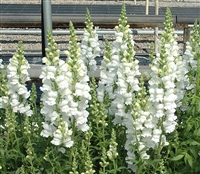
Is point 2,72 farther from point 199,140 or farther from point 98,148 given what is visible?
point 199,140

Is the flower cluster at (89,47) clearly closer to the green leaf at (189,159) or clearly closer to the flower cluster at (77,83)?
the flower cluster at (77,83)

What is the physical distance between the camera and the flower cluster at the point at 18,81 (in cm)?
232

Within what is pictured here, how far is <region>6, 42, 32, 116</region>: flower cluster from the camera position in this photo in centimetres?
232

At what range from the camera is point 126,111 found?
2258 mm

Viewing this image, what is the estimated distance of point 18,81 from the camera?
93.7 inches

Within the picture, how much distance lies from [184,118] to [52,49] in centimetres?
86

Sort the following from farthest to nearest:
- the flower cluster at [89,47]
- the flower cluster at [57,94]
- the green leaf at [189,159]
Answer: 1. the flower cluster at [89,47]
2. the green leaf at [189,159]
3. the flower cluster at [57,94]

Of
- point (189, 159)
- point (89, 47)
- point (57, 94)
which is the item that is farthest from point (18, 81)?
point (189, 159)

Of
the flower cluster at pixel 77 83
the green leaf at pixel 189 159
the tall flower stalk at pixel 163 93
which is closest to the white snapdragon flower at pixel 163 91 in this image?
the tall flower stalk at pixel 163 93

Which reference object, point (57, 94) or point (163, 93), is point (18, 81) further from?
point (163, 93)

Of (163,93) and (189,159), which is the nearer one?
(163,93)

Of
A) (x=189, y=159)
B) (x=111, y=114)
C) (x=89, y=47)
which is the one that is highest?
(x=89, y=47)

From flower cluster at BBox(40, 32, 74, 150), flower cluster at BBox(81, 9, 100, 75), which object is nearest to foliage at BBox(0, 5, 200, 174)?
flower cluster at BBox(40, 32, 74, 150)

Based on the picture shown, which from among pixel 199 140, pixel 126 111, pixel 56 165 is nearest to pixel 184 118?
pixel 199 140
